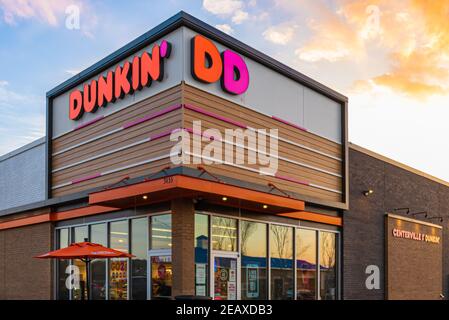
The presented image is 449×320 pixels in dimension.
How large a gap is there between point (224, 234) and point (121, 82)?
17.3ft

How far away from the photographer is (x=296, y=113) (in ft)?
56.0

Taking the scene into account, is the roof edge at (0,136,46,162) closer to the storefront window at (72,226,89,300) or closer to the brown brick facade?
the storefront window at (72,226,89,300)

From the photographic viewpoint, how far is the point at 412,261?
22656 millimetres

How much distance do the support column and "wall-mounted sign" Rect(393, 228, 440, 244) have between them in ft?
38.7

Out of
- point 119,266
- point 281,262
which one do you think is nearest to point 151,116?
point 119,266

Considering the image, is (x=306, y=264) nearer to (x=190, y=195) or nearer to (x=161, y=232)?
(x=161, y=232)

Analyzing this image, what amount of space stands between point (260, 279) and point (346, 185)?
5.80 meters

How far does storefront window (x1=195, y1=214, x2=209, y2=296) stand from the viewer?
13178mm

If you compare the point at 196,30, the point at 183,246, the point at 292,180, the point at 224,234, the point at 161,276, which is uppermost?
the point at 196,30

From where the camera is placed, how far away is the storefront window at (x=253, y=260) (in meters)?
14.7

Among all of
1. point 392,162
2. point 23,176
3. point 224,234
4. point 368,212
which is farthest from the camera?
point 392,162

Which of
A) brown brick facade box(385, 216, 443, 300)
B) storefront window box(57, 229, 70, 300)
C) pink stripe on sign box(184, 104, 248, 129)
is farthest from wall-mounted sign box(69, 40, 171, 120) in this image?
brown brick facade box(385, 216, 443, 300)
